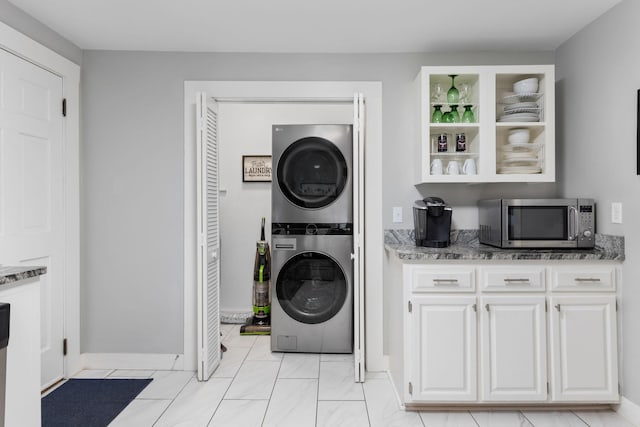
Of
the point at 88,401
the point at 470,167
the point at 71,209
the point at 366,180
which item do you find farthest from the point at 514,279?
the point at 71,209

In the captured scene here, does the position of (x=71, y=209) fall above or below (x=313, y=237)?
above

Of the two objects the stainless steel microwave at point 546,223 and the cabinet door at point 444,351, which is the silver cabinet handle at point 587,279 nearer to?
the stainless steel microwave at point 546,223

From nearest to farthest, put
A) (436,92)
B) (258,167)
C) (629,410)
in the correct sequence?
(629,410)
(436,92)
(258,167)

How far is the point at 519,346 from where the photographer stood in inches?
88.5

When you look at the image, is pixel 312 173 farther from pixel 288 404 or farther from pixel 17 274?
pixel 17 274

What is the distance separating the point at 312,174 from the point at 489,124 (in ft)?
4.42

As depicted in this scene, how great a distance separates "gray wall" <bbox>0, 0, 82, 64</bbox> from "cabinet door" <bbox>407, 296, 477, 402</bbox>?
9.25 ft

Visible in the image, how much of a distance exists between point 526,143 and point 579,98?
0.43 metres

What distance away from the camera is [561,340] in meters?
2.25

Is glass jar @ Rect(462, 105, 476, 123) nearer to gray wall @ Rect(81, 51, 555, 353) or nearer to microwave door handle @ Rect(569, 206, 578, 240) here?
gray wall @ Rect(81, 51, 555, 353)

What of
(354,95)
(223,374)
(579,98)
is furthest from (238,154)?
(579,98)

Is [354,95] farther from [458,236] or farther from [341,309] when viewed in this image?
[341,309]

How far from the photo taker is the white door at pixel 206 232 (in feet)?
8.73

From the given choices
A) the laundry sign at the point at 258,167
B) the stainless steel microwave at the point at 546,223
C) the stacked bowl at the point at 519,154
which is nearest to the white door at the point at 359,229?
the stainless steel microwave at the point at 546,223
